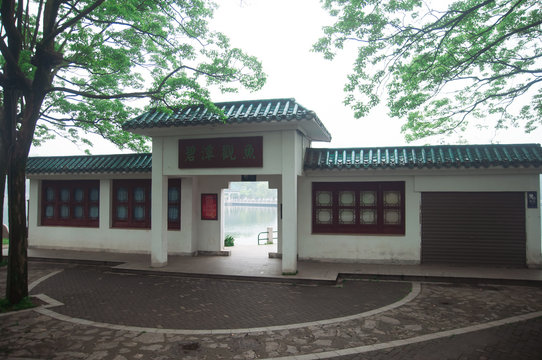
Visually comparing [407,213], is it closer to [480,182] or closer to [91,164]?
[480,182]

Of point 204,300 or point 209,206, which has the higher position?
point 209,206

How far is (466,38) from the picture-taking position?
8766 millimetres

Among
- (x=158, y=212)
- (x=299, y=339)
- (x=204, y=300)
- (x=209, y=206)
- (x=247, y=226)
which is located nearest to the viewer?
(x=299, y=339)

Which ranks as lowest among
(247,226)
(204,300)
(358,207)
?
(247,226)

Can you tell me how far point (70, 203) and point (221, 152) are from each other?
286 inches

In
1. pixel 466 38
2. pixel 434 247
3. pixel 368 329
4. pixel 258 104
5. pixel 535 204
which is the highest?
pixel 466 38

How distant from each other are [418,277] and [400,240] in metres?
1.61

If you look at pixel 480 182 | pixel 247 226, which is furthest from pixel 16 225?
pixel 247 226

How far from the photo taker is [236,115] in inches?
359

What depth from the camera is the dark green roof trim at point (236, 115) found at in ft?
27.9

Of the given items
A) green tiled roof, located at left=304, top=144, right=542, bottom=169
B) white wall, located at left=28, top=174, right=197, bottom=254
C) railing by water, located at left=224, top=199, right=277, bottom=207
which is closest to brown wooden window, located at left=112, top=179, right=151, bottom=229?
white wall, located at left=28, top=174, right=197, bottom=254

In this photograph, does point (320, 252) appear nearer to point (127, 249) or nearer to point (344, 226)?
point (344, 226)

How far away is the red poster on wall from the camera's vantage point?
39.4 ft

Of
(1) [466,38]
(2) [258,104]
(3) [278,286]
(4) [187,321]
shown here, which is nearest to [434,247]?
(3) [278,286]
